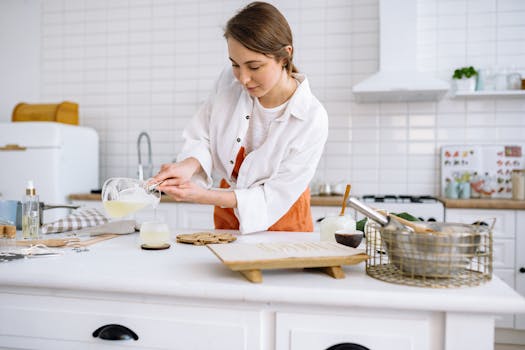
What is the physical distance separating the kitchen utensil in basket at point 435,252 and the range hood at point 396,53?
238 centimetres

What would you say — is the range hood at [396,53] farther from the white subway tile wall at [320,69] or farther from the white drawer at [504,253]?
the white drawer at [504,253]

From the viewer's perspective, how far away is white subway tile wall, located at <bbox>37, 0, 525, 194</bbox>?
3.59 m

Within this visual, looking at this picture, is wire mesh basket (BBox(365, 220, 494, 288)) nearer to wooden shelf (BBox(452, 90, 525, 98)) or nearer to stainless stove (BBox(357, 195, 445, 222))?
stainless stove (BBox(357, 195, 445, 222))

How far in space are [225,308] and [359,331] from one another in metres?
0.30

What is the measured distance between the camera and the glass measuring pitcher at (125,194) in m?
1.37

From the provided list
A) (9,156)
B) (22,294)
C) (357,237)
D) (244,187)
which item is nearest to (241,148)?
(244,187)

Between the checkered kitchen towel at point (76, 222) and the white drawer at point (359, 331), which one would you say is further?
the checkered kitchen towel at point (76, 222)

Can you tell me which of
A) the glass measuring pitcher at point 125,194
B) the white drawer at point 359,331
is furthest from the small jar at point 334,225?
the glass measuring pitcher at point 125,194

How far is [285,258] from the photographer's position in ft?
3.35

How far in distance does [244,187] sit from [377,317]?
0.94 metres

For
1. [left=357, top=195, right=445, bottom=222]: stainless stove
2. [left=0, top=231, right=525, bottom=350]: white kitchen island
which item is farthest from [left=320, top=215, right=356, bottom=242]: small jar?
[left=357, top=195, right=445, bottom=222]: stainless stove

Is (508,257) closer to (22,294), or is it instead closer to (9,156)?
(22,294)

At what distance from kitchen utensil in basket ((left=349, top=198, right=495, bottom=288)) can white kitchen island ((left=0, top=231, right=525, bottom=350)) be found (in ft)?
0.13

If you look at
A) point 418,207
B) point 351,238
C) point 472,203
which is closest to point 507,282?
point 472,203
